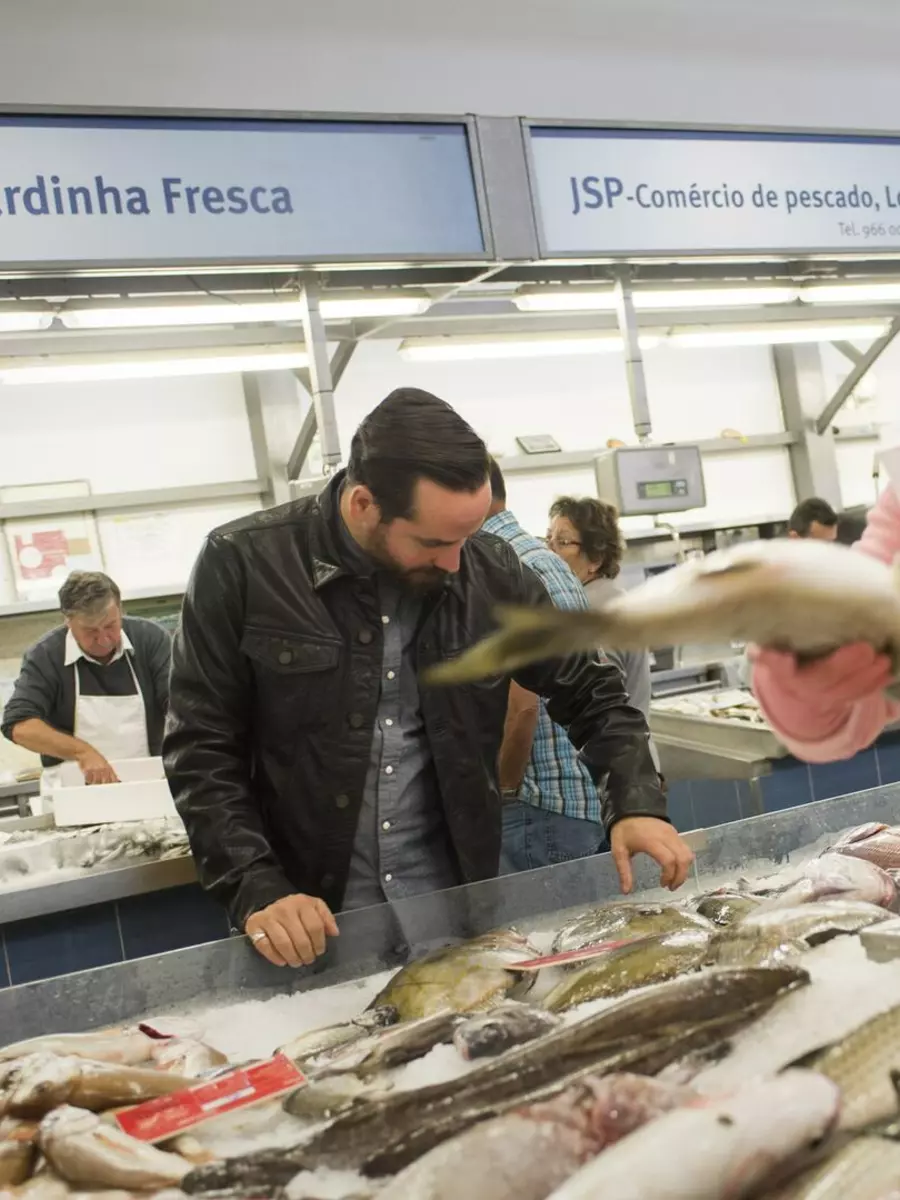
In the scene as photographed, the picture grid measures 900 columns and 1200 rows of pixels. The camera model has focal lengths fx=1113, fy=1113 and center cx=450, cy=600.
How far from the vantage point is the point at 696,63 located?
575cm

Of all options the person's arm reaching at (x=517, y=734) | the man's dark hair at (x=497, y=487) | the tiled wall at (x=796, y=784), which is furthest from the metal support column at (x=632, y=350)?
the person's arm reaching at (x=517, y=734)

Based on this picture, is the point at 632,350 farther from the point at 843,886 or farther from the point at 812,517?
the point at 843,886

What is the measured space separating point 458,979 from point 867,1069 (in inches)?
27.3

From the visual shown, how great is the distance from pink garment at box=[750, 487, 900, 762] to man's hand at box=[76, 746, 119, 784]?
144 inches

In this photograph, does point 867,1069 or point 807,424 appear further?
point 807,424

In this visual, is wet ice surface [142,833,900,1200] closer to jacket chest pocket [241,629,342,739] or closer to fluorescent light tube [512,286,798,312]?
jacket chest pocket [241,629,342,739]

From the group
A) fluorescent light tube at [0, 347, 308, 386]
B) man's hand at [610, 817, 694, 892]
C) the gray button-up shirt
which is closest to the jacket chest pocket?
the gray button-up shirt

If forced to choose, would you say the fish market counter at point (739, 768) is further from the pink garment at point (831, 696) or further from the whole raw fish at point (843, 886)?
the pink garment at point (831, 696)

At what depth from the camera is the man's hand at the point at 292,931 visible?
1799 millimetres

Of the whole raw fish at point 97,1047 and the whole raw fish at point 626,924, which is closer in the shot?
the whole raw fish at point 97,1047

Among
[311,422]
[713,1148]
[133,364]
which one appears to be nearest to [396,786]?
[713,1148]

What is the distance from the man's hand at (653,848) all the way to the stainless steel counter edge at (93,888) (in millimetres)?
1585

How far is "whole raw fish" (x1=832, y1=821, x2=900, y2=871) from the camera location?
71.3 inches

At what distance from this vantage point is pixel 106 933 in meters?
3.32
